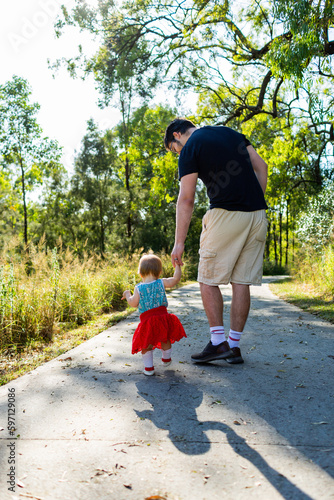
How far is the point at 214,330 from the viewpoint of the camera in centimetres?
327

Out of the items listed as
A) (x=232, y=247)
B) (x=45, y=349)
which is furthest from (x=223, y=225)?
(x=45, y=349)

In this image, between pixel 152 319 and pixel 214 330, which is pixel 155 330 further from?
pixel 214 330

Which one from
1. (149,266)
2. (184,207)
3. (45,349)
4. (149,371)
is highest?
(184,207)

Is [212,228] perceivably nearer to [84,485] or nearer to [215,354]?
[215,354]

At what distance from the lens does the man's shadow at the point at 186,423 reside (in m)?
1.65

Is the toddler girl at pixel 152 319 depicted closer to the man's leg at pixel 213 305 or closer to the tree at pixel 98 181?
the man's leg at pixel 213 305

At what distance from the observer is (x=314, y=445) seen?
1.86 meters

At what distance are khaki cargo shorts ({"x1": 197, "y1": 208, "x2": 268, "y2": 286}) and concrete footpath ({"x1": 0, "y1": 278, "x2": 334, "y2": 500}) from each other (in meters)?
0.74

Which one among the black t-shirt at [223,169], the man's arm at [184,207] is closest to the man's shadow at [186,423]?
the man's arm at [184,207]

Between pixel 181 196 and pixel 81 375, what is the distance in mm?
1680

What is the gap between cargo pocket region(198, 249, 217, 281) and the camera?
3.33 metres

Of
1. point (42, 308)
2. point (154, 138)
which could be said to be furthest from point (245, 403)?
point (154, 138)

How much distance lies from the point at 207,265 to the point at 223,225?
0.37 m

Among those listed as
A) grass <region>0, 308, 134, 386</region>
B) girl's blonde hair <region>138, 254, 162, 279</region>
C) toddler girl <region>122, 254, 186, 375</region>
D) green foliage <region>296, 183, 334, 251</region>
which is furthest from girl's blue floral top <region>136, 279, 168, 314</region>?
green foliage <region>296, 183, 334, 251</region>
